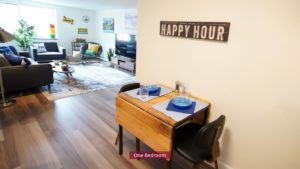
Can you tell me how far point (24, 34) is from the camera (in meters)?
5.91

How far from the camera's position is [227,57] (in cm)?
168

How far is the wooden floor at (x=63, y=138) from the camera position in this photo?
A: 198 cm

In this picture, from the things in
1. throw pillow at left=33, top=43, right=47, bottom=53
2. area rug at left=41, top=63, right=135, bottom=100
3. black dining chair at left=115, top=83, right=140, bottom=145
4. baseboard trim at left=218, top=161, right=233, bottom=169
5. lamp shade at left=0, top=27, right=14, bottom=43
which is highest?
lamp shade at left=0, top=27, right=14, bottom=43

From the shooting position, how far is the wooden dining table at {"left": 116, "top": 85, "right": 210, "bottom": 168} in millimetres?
1508

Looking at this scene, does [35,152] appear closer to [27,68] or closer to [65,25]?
[27,68]

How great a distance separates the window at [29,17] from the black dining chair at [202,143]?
6976 mm

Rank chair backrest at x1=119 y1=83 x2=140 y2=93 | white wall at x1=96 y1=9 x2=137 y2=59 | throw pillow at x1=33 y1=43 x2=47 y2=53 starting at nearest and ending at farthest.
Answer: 1. chair backrest at x1=119 y1=83 x2=140 y2=93
2. throw pillow at x1=33 y1=43 x2=47 y2=53
3. white wall at x1=96 y1=9 x2=137 y2=59

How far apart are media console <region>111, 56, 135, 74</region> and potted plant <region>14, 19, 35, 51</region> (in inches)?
111

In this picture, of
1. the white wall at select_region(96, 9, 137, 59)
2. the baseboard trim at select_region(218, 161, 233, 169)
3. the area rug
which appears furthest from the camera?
the white wall at select_region(96, 9, 137, 59)

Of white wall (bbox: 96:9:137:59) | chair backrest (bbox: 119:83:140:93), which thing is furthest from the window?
chair backrest (bbox: 119:83:140:93)

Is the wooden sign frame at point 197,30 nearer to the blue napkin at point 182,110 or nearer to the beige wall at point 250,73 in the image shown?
the beige wall at point 250,73

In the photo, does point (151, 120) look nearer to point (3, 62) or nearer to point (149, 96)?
point (149, 96)

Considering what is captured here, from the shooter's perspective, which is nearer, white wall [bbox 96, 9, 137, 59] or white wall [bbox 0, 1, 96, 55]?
white wall [bbox 96, 9, 137, 59]

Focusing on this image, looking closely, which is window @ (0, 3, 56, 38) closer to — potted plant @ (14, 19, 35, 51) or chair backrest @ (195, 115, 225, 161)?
potted plant @ (14, 19, 35, 51)
